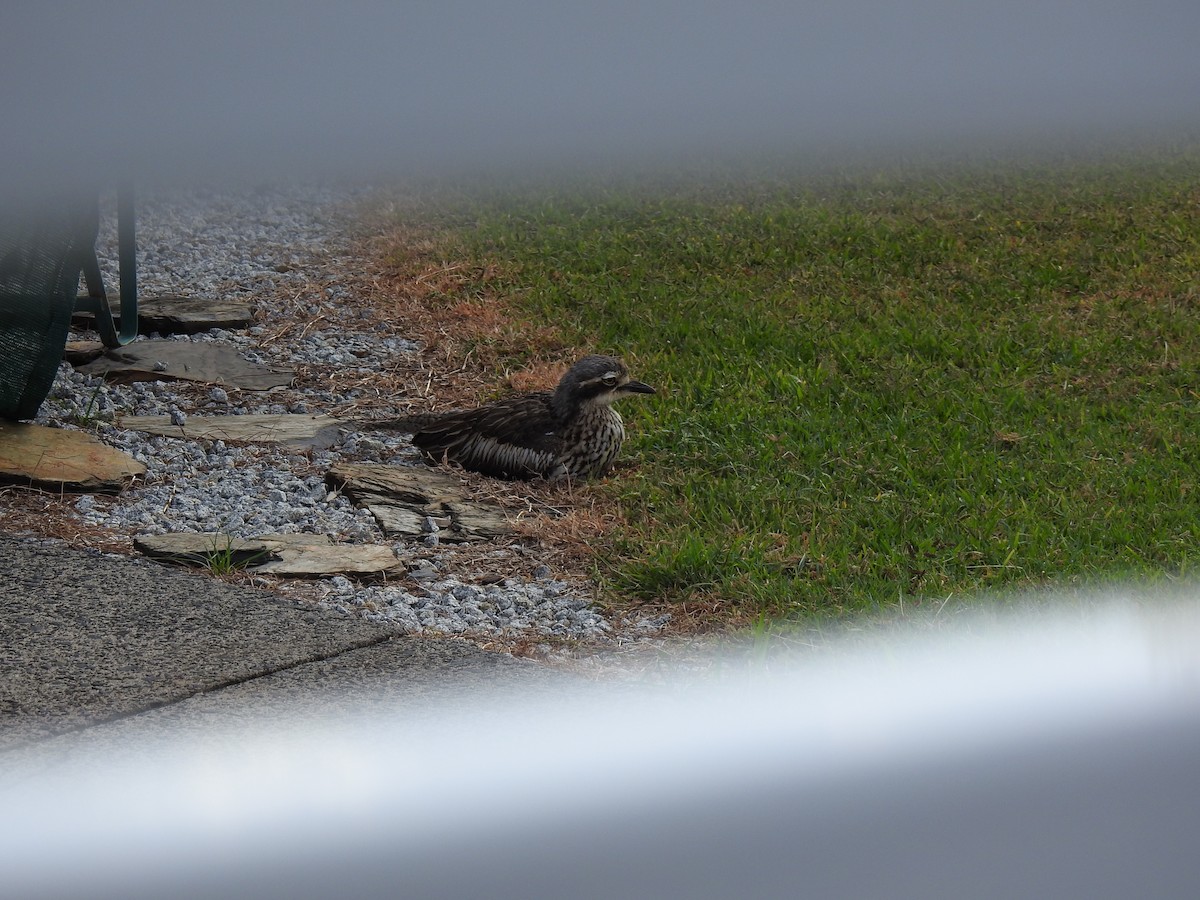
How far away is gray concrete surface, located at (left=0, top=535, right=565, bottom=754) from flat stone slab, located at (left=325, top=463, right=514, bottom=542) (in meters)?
1.13

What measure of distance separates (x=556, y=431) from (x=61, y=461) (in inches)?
90.2

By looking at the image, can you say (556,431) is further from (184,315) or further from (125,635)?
(184,315)

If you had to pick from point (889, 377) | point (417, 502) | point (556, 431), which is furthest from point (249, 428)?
point (889, 377)

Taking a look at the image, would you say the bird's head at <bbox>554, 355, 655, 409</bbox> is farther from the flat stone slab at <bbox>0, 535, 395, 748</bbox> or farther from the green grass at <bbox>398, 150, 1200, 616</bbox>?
the flat stone slab at <bbox>0, 535, 395, 748</bbox>

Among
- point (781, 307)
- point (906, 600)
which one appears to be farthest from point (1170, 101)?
point (781, 307)

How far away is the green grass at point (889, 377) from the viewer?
5.33m

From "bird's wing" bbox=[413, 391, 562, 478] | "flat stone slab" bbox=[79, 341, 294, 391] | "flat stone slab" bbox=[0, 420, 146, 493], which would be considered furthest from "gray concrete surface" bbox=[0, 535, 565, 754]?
"flat stone slab" bbox=[79, 341, 294, 391]

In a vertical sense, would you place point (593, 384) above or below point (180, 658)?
above

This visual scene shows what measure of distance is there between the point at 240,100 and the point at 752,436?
6.52m

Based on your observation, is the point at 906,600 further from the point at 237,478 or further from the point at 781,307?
the point at 781,307

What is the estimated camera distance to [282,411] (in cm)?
750

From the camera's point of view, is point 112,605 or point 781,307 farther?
point 781,307

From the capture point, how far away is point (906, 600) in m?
4.87

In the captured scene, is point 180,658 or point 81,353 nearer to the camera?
point 180,658
